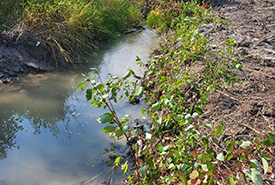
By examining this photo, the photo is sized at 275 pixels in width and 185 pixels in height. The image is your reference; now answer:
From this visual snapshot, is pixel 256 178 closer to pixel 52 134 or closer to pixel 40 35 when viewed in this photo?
pixel 52 134

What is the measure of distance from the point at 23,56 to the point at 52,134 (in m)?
2.54

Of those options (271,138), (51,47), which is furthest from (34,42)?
(271,138)

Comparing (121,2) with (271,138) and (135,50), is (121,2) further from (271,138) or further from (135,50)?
(271,138)

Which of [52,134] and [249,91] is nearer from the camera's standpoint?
[249,91]

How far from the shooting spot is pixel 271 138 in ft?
4.99

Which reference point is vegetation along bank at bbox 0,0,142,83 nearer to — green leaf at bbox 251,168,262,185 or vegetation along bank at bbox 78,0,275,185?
vegetation along bank at bbox 78,0,275,185

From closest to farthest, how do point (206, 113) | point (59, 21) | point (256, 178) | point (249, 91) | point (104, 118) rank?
point (256, 178) → point (104, 118) → point (206, 113) → point (249, 91) → point (59, 21)

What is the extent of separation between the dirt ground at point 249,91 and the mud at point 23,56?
11.1 feet

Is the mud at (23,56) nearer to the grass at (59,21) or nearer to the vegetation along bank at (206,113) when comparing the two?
the grass at (59,21)

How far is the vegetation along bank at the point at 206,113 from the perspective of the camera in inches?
70.8

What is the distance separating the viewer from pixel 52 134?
10.9ft

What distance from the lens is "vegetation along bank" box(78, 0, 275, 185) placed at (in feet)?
5.90

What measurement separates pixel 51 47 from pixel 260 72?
408cm

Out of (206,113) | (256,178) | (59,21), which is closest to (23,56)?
(59,21)
